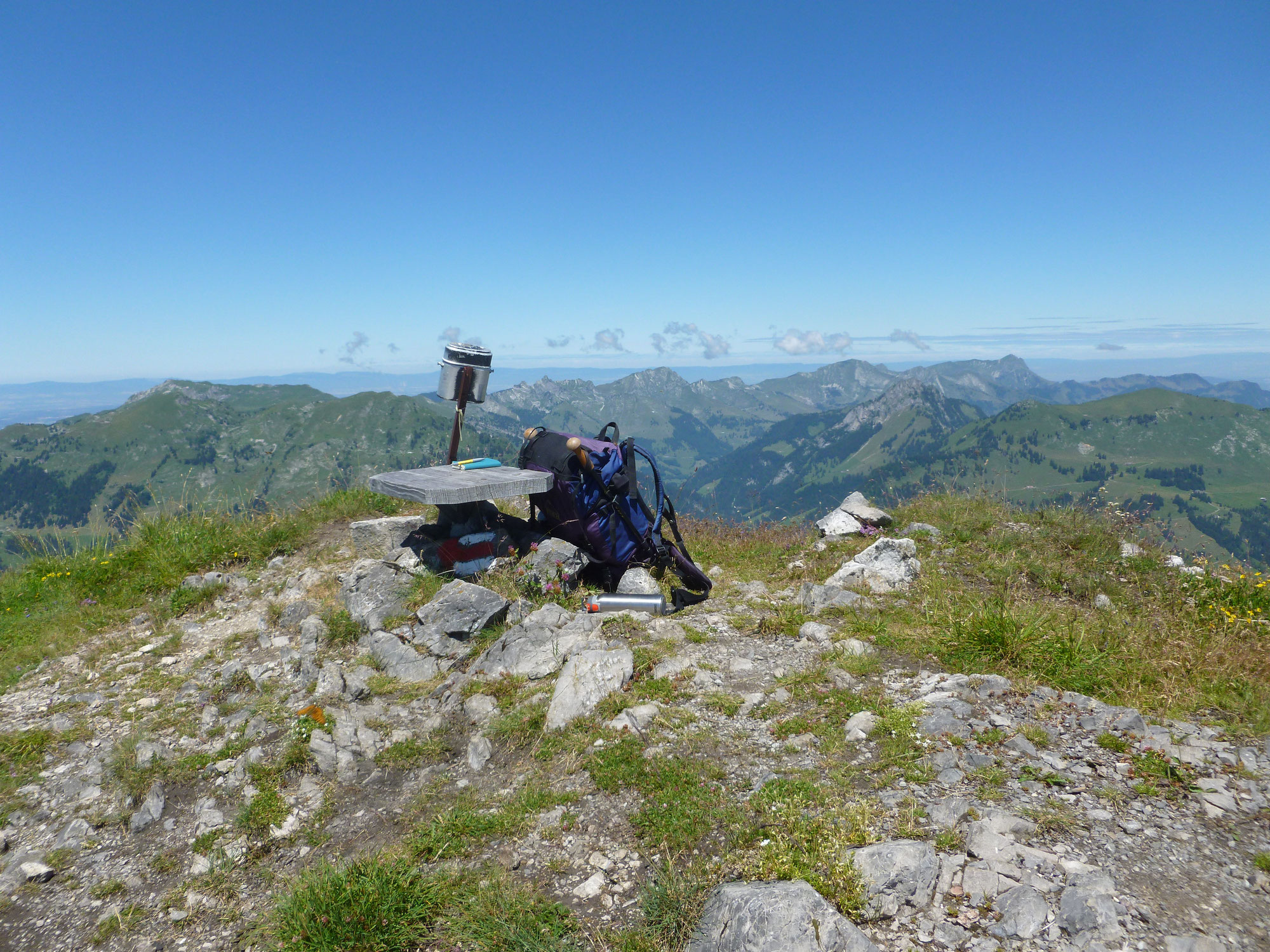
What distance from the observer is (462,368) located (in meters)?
9.04

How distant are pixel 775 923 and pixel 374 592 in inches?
254

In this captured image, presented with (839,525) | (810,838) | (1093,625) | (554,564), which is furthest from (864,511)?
(810,838)

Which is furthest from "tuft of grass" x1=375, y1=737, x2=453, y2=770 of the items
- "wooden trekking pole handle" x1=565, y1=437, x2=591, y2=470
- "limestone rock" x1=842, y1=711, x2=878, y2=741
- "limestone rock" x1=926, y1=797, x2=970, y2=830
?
"wooden trekking pole handle" x1=565, y1=437, x2=591, y2=470

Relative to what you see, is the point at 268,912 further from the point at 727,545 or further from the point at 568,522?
the point at 727,545

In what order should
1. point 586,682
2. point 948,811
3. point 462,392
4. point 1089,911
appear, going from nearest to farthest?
point 1089,911
point 948,811
point 586,682
point 462,392

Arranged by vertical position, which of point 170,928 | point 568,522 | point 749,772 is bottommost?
point 170,928

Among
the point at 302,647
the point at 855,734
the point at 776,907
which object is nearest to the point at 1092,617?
the point at 855,734

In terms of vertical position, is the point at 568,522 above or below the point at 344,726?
above

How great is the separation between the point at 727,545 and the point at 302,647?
6.81 m

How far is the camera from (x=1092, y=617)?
6.64 meters

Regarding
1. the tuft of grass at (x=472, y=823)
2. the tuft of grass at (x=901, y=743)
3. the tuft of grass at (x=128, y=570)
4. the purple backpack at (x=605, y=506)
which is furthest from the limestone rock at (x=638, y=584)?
the tuft of grass at (x=128, y=570)

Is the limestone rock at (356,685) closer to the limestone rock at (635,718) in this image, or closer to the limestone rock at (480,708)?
the limestone rock at (480,708)

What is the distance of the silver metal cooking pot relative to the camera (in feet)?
29.7

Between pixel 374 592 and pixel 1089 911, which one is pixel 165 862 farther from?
pixel 1089 911
